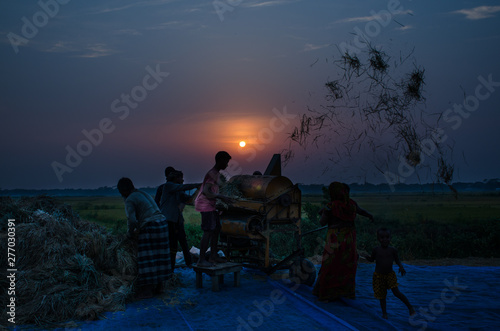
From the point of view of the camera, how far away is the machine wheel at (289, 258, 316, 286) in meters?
6.63

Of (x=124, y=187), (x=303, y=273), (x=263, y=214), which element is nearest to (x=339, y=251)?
(x=303, y=273)

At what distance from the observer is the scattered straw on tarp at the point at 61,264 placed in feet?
16.7

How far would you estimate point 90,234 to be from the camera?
631 cm

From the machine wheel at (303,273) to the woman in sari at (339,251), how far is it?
0.84 meters

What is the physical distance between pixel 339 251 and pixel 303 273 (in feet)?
3.85

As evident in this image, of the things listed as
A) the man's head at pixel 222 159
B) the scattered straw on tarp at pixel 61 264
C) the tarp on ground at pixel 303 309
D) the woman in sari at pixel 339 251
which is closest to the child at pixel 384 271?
the tarp on ground at pixel 303 309

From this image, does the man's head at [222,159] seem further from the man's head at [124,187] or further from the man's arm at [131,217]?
the man's arm at [131,217]

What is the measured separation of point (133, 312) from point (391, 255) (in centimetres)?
344

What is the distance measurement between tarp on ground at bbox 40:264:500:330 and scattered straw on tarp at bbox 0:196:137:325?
40 centimetres

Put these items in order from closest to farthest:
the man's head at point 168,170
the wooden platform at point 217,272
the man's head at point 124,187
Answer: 1. the man's head at point 124,187
2. the wooden platform at point 217,272
3. the man's head at point 168,170

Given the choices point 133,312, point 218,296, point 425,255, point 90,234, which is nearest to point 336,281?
point 218,296

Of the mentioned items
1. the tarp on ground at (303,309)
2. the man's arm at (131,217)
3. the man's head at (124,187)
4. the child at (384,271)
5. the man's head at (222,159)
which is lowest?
the tarp on ground at (303,309)

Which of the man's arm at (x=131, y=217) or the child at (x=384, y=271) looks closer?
the child at (x=384, y=271)

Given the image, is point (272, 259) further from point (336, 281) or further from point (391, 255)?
point (391, 255)
